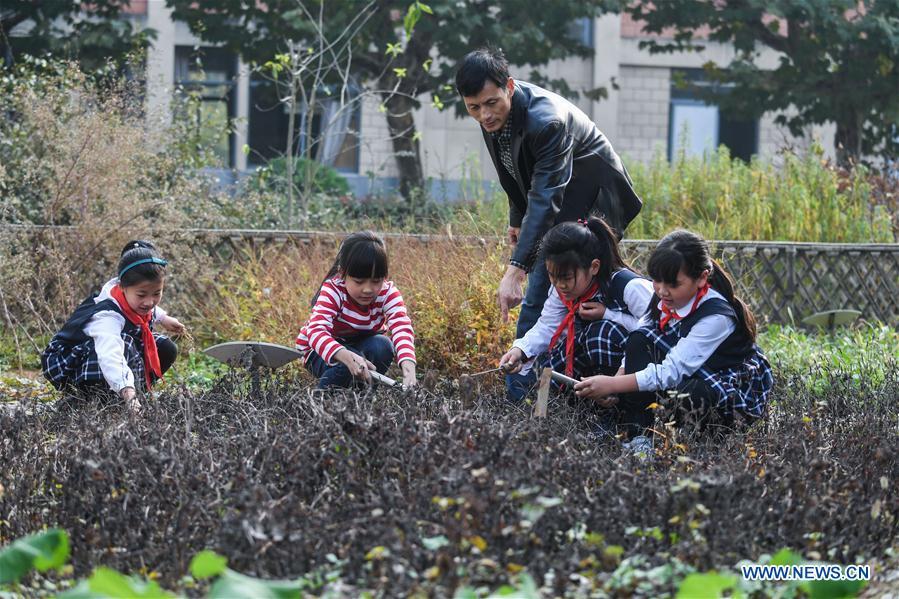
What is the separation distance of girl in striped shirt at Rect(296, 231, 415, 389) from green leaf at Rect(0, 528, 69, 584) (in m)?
2.20

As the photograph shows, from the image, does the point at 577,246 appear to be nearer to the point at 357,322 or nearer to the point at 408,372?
the point at 408,372

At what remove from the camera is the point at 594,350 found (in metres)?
4.75

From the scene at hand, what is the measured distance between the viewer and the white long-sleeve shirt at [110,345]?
15.3ft

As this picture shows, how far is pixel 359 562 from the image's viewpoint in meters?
2.46

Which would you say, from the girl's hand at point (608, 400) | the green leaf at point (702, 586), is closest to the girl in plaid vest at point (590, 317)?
the girl's hand at point (608, 400)

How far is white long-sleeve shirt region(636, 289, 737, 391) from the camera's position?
423cm

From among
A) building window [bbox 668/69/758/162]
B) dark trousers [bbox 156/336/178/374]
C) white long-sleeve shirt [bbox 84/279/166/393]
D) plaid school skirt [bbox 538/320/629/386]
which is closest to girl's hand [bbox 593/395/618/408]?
plaid school skirt [bbox 538/320/629/386]

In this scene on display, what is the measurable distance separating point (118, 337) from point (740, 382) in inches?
94.6

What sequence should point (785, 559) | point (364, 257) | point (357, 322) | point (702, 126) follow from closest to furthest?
point (785, 559) < point (364, 257) < point (357, 322) < point (702, 126)

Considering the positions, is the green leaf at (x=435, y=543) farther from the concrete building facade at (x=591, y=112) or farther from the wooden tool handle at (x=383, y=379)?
the concrete building facade at (x=591, y=112)

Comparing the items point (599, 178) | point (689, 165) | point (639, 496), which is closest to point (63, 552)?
point (639, 496)

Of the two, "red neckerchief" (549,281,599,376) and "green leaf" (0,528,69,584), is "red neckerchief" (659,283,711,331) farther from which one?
"green leaf" (0,528,69,584)

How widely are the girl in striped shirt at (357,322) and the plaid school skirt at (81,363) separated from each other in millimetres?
682

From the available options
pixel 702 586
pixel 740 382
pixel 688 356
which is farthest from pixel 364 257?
pixel 702 586
